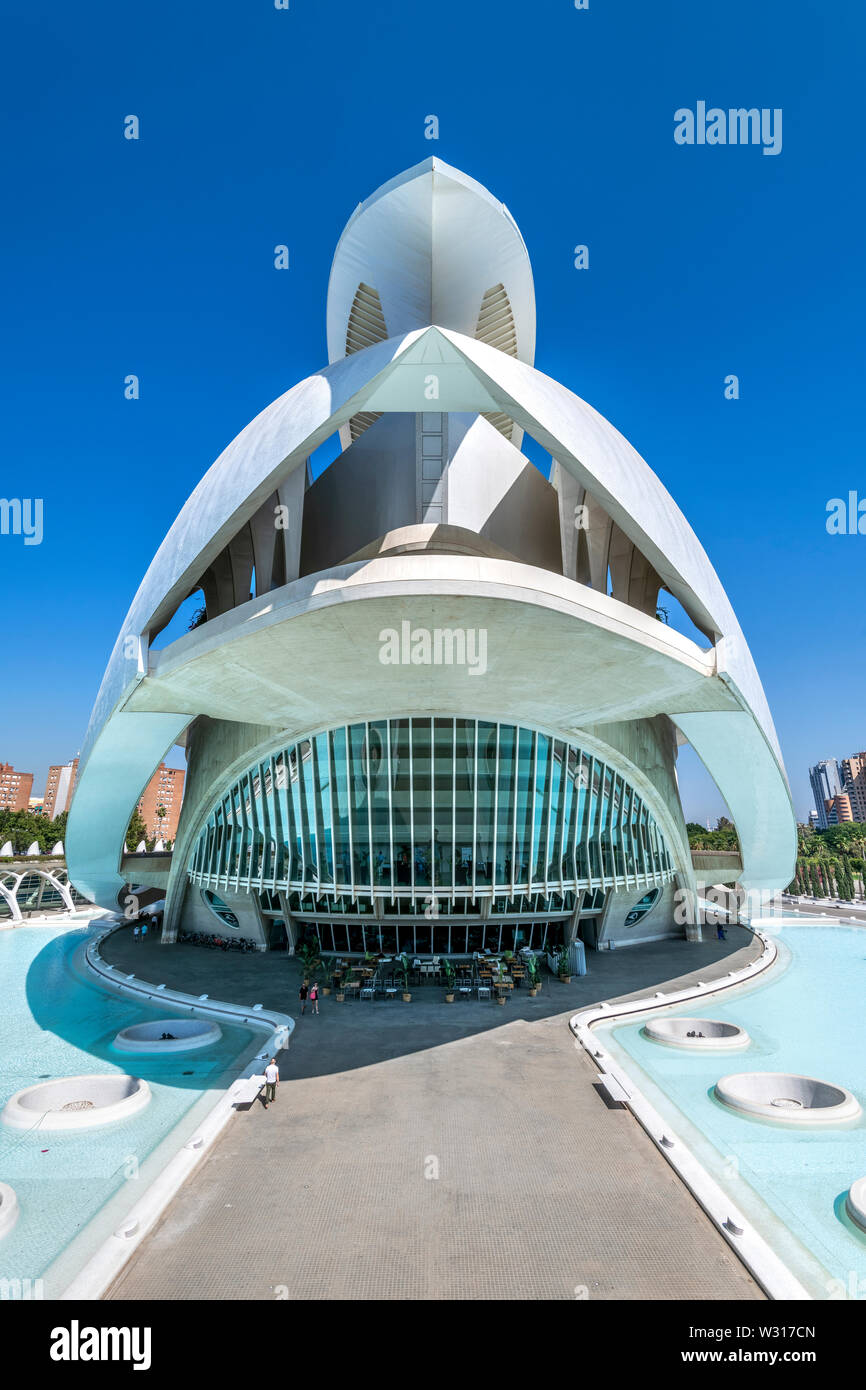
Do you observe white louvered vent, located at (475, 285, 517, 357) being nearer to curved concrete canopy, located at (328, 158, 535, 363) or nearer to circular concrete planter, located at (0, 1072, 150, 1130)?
curved concrete canopy, located at (328, 158, 535, 363)

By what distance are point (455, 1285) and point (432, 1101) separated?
226 inches

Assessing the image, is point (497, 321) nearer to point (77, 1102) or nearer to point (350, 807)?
point (350, 807)

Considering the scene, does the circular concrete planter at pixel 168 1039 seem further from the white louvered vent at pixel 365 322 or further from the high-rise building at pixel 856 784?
the high-rise building at pixel 856 784

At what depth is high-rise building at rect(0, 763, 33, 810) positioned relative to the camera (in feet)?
596

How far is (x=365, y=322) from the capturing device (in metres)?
26.2

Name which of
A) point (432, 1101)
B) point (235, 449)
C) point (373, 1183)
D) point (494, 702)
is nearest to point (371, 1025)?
point (432, 1101)

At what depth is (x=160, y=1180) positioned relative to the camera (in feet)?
31.9

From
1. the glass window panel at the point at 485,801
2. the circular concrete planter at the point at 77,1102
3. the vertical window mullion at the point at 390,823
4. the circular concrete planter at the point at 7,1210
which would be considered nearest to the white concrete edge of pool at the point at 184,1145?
the circular concrete planter at the point at 7,1210

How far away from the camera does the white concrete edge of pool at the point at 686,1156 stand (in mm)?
7543

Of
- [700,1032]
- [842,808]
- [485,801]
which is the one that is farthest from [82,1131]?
[842,808]

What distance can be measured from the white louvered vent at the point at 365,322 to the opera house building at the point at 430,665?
10 centimetres
